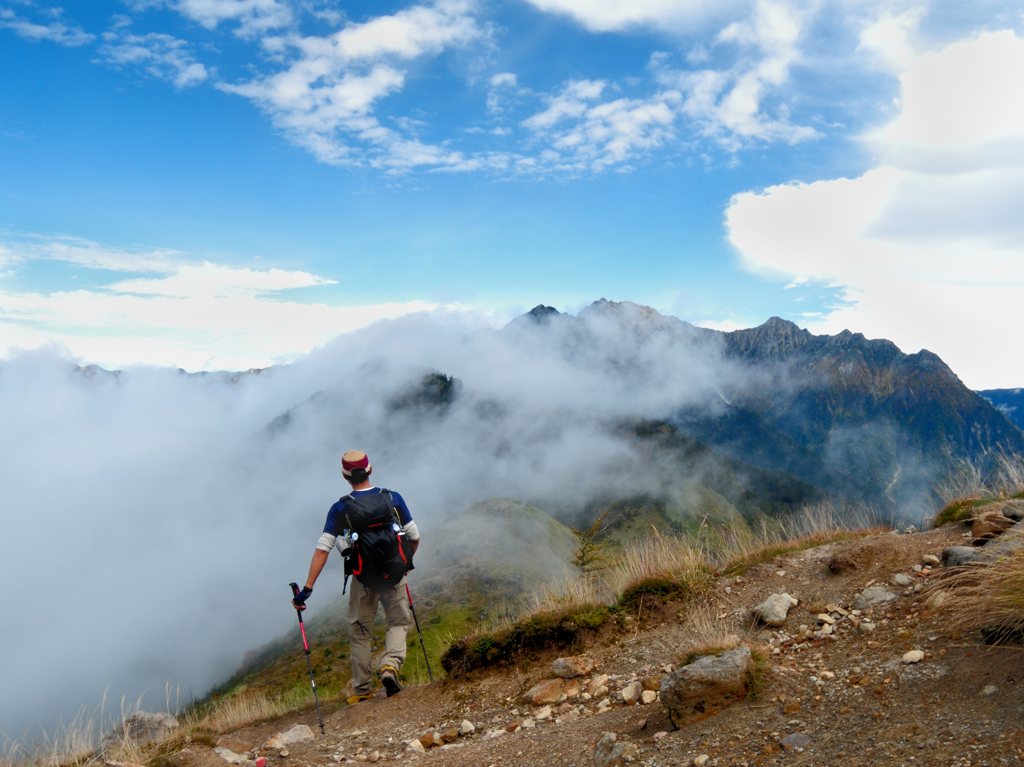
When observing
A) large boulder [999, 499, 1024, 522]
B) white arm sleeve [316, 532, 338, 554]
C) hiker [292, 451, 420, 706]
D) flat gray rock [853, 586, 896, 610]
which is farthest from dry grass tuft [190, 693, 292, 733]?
large boulder [999, 499, 1024, 522]

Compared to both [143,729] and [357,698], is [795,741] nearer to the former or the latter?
[357,698]

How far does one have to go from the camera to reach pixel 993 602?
15.2 ft

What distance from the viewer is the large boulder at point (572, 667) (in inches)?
282

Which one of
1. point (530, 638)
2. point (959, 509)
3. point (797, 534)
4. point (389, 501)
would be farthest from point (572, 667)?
point (959, 509)

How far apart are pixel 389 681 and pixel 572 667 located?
9.62ft

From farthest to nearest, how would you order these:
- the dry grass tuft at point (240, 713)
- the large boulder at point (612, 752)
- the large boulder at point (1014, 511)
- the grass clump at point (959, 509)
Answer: the grass clump at point (959, 509), the dry grass tuft at point (240, 713), the large boulder at point (1014, 511), the large boulder at point (612, 752)

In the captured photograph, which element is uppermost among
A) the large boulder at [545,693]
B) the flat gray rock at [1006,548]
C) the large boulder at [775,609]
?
the flat gray rock at [1006,548]

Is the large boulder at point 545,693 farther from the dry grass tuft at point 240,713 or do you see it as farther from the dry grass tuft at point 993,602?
the dry grass tuft at point 240,713

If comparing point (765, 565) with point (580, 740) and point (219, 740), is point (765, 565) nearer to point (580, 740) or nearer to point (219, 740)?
point (580, 740)

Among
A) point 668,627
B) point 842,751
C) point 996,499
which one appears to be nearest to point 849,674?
point 842,751

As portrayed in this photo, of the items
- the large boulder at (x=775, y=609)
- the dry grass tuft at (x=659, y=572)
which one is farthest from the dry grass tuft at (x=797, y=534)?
the large boulder at (x=775, y=609)

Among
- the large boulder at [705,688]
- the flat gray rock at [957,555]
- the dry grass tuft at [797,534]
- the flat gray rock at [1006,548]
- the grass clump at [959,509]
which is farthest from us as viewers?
the dry grass tuft at [797,534]

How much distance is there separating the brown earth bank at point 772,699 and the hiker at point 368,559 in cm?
54

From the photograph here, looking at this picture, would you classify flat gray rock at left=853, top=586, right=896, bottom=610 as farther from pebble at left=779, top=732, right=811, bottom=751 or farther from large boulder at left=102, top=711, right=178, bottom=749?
large boulder at left=102, top=711, right=178, bottom=749
